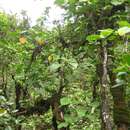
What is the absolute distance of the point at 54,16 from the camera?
3902 mm

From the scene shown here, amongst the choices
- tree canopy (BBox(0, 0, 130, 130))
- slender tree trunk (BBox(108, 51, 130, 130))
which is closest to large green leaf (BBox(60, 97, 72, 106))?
tree canopy (BBox(0, 0, 130, 130))

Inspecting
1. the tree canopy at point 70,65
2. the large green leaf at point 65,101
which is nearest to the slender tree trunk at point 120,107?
the tree canopy at point 70,65

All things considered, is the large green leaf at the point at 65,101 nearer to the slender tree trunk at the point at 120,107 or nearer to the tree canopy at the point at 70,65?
the tree canopy at the point at 70,65

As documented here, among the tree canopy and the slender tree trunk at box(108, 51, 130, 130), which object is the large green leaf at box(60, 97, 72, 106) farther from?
the slender tree trunk at box(108, 51, 130, 130)

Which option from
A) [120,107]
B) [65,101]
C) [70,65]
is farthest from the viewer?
[120,107]

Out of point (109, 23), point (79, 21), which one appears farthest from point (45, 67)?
point (109, 23)

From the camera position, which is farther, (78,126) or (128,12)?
(78,126)

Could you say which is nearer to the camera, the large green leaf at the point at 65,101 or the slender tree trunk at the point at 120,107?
the large green leaf at the point at 65,101

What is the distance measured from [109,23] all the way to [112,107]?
1.12 m

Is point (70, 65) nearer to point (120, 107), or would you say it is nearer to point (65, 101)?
point (65, 101)

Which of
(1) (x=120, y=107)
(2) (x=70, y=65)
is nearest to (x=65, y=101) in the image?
(2) (x=70, y=65)

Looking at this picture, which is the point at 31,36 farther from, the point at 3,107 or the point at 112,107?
the point at 112,107

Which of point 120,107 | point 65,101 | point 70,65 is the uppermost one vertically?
point 70,65

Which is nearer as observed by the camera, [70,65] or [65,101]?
[65,101]
